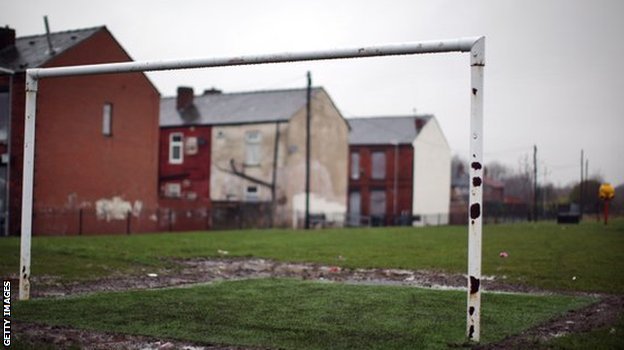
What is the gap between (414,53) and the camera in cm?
848

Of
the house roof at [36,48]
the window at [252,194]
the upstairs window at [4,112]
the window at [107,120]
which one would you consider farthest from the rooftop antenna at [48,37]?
the window at [252,194]

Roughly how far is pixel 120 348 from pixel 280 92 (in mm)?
43432

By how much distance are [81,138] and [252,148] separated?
15.9m

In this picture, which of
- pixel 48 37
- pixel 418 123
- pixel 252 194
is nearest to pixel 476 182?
pixel 48 37

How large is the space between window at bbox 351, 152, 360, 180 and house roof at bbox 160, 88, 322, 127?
13.1 meters

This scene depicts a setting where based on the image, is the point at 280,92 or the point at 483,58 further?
the point at 280,92

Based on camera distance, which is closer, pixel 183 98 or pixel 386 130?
pixel 183 98

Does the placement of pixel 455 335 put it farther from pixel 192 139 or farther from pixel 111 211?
pixel 192 139

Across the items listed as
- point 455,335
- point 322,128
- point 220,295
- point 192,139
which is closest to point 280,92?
point 322,128

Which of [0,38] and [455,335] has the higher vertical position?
[0,38]

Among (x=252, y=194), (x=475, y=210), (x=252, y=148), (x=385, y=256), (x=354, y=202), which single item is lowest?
(x=385, y=256)

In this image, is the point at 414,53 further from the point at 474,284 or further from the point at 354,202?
the point at 354,202

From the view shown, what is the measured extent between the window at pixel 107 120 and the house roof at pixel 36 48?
3589 mm

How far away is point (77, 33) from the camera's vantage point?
33250 millimetres
